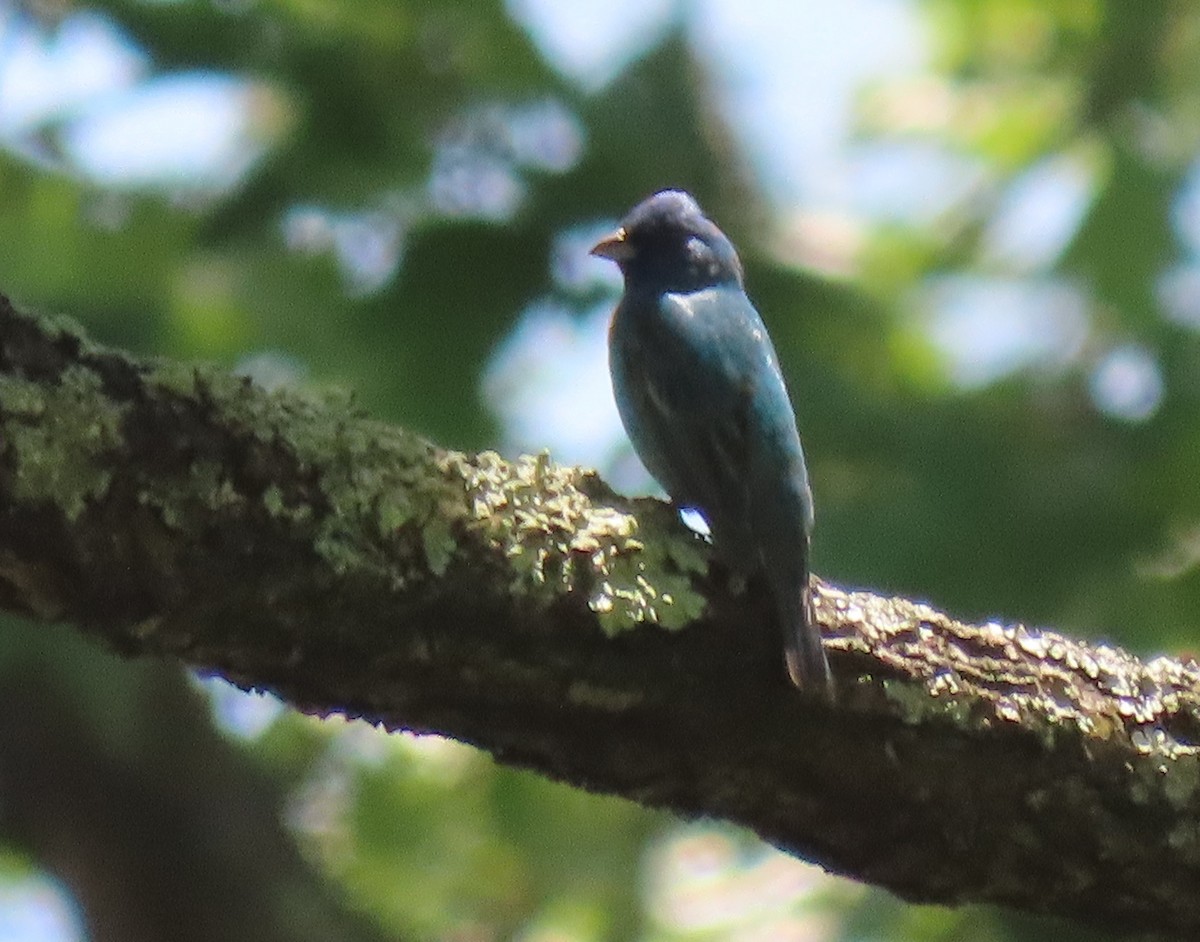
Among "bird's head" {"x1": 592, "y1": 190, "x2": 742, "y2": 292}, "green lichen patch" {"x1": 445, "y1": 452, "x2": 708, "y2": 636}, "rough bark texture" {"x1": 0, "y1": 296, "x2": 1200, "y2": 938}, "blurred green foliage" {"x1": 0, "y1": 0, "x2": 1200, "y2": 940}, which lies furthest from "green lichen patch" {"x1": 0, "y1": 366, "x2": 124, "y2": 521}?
"bird's head" {"x1": 592, "y1": 190, "x2": 742, "y2": 292}

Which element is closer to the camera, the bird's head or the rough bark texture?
the rough bark texture

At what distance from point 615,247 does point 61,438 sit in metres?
2.74

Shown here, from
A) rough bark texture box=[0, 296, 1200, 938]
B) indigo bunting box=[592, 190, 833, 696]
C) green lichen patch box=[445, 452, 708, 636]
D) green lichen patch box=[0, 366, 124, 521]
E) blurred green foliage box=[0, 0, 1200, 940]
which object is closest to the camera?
green lichen patch box=[0, 366, 124, 521]

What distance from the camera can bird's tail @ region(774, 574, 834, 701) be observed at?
291 cm

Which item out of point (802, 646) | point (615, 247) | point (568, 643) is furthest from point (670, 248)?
point (568, 643)

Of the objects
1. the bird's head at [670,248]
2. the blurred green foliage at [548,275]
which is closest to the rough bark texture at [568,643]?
the blurred green foliage at [548,275]

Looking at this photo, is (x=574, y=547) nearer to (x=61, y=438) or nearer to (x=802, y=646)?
(x=802, y=646)

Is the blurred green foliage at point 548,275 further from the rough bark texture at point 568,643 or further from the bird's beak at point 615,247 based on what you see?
the rough bark texture at point 568,643

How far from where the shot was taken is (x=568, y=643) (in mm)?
2746

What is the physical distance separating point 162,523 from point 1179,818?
195 cm

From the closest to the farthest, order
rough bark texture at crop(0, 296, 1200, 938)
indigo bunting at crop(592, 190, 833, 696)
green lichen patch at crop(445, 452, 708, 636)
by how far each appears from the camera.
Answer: rough bark texture at crop(0, 296, 1200, 938), green lichen patch at crop(445, 452, 708, 636), indigo bunting at crop(592, 190, 833, 696)

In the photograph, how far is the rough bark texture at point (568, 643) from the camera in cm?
244

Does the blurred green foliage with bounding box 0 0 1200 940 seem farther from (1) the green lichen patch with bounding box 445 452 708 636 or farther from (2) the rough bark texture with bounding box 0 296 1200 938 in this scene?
(1) the green lichen patch with bounding box 445 452 708 636

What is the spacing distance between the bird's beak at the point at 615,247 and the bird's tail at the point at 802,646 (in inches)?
80.3
